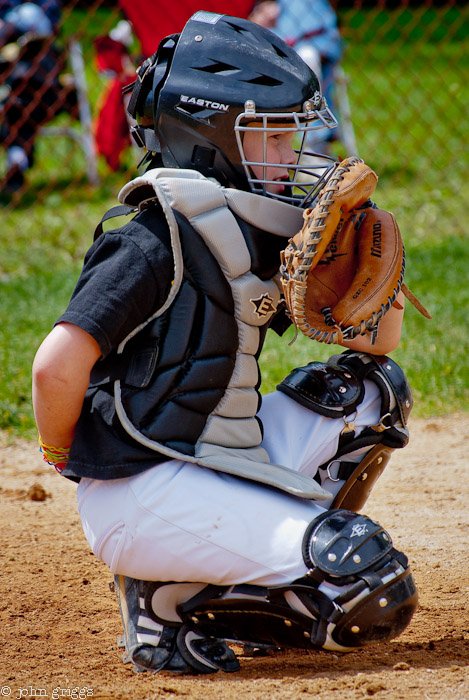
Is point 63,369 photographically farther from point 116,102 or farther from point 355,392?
point 116,102

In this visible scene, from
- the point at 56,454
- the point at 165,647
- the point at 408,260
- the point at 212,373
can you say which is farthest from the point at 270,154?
the point at 408,260

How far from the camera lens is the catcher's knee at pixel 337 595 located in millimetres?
1906

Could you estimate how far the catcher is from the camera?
1.94 metres

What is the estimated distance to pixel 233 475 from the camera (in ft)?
6.86

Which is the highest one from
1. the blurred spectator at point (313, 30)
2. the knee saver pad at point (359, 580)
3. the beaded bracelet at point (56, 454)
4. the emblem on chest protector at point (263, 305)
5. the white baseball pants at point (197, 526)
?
the emblem on chest protector at point (263, 305)

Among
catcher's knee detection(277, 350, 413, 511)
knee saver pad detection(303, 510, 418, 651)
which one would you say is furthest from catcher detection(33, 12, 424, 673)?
catcher's knee detection(277, 350, 413, 511)

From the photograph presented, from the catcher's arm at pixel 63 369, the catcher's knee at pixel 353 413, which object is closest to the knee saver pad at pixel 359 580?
the catcher's knee at pixel 353 413

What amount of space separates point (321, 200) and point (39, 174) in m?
7.96

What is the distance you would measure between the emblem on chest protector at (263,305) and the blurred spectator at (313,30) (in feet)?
20.2

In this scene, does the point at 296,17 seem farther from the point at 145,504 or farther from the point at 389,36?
the point at 389,36

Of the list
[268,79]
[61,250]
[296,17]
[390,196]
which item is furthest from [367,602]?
[296,17]

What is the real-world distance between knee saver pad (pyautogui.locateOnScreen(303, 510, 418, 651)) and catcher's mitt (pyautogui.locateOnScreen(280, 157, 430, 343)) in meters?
0.48
